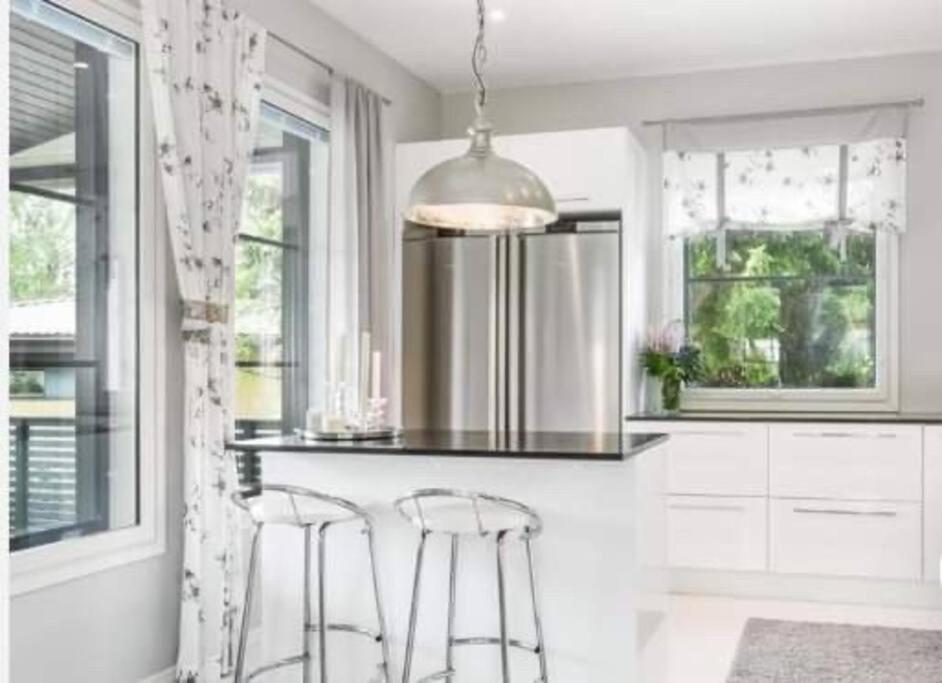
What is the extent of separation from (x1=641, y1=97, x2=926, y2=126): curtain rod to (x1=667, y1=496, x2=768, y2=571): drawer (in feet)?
6.95

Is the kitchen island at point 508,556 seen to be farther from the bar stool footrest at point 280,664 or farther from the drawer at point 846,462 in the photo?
the drawer at point 846,462

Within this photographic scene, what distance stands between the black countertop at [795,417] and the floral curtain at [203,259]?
7.75 feet

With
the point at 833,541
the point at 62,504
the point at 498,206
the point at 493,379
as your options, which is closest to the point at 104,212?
the point at 62,504

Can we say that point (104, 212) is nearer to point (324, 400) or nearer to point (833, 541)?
point (324, 400)

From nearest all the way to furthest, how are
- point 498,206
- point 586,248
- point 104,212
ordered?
1. point 498,206
2. point 104,212
3. point 586,248

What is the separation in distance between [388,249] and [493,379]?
90 centimetres

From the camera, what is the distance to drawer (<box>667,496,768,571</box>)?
5.30 metres

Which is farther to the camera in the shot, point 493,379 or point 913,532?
point 493,379

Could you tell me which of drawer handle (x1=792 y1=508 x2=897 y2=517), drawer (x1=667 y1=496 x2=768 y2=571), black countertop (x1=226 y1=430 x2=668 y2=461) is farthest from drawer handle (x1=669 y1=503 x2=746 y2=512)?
black countertop (x1=226 y1=430 x2=668 y2=461)

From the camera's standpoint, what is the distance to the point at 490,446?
338cm

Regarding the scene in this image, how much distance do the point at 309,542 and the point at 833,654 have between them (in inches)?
89.7

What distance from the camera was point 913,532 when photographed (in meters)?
5.06

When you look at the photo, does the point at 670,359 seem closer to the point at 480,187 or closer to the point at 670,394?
the point at 670,394

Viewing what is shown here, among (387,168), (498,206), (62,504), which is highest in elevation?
(387,168)
